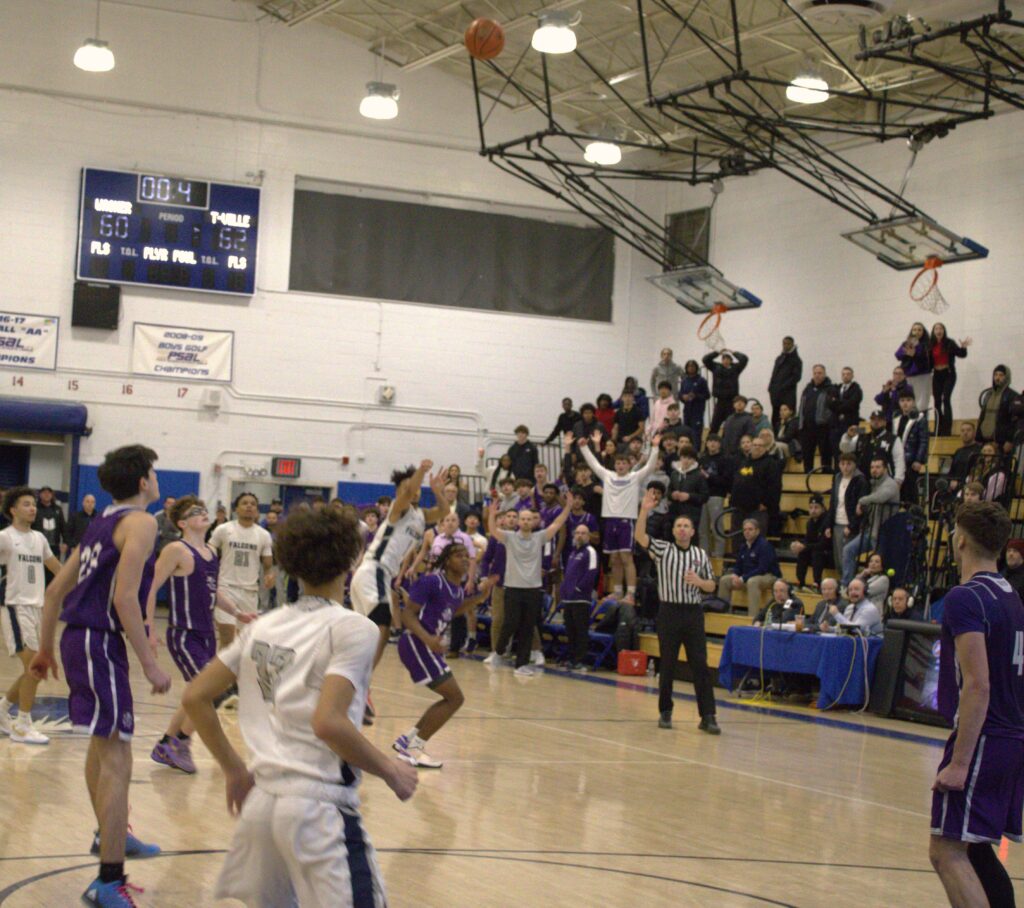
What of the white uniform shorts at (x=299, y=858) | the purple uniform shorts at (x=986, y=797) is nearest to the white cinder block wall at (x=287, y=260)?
the purple uniform shorts at (x=986, y=797)

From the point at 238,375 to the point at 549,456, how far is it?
5.69 metres

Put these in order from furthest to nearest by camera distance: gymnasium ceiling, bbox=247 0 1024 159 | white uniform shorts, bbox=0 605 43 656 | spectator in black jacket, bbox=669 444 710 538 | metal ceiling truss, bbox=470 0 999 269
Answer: gymnasium ceiling, bbox=247 0 1024 159, spectator in black jacket, bbox=669 444 710 538, metal ceiling truss, bbox=470 0 999 269, white uniform shorts, bbox=0 605 43 656

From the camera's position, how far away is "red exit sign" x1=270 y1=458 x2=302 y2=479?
23141 millimetres

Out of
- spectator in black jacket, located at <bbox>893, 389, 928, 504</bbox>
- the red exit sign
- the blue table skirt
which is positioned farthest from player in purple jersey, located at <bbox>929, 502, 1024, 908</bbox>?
the red exit sign

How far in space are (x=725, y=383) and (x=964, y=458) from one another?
5.37 m

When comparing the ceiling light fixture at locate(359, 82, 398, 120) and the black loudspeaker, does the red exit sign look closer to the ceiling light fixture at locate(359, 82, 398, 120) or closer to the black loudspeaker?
the black loudspeaker

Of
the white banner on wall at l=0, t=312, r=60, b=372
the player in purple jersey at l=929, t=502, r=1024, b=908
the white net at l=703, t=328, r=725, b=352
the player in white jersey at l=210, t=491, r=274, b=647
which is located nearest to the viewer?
the player in purple jersey at l=929, t=502, r=1024, b=908

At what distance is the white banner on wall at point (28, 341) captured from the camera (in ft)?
71.8

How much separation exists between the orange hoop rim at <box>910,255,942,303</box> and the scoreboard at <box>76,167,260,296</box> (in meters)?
10.9

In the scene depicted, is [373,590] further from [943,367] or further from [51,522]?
[51,522]

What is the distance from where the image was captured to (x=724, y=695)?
14789mm

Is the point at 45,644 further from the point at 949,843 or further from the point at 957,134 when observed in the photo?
the point at 957,134

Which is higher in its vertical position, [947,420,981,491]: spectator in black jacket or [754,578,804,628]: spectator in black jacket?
[947,420,981,491]: spectator in black jacket

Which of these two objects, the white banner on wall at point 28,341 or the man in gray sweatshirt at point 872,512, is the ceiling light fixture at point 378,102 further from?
the man in gray sweatshirt at point 872,512
